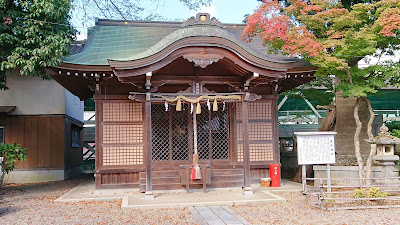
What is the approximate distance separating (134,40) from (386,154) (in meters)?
8.93

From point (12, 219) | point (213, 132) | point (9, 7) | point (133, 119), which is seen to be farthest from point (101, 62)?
point (12, 219)

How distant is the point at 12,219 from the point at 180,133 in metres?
4.97

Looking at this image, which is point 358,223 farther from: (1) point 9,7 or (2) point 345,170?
(1) point 9,7

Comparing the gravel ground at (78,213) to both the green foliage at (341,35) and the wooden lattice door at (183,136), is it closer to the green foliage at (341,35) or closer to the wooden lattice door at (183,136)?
the wooden lattice door at (183,136)

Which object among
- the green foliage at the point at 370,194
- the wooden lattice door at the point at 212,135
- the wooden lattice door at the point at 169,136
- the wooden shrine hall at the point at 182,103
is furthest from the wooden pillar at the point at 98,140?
the green foliage at the point at 370,194

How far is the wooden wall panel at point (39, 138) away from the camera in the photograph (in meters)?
13.8

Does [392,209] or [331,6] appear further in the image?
[331,6]

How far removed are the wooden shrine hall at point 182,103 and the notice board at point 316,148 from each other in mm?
1461

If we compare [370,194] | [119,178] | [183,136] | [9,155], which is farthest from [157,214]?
[9,155]

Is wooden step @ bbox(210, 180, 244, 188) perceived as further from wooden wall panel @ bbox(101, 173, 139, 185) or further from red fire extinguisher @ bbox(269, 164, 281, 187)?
wooden wall panel @ bbox(101, 173, 139, 185)

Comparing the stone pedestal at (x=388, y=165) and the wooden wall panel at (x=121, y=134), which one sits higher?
the wooden wall panel at (x=121, y=134)

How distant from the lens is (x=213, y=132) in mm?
10617

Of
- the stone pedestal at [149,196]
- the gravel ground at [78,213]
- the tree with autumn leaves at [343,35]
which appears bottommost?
the gravel ground at [78,213]

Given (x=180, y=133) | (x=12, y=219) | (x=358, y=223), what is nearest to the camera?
(x=358, y=223)
